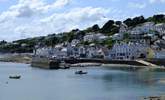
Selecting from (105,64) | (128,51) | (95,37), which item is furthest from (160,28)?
(105,64)

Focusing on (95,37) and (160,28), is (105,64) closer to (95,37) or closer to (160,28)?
(160,28)

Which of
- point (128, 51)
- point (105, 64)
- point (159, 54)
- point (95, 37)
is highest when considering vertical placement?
point (95, 37)

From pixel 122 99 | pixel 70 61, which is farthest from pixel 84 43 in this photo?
pixel 122 99

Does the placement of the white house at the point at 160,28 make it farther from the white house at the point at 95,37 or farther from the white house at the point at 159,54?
the white house at the point at 159,54

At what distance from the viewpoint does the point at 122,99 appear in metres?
45.7

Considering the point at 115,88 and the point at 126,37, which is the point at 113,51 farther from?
the point at 115,88

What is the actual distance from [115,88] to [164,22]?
122m

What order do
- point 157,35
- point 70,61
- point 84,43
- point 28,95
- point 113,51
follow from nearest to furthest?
point 28,95
point 70,61
point 113,51
point 157,35
point 84,43

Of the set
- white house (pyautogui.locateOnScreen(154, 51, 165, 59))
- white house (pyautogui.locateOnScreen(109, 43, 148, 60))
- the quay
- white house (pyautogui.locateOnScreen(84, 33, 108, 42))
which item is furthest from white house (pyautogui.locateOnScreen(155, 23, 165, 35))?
the quay

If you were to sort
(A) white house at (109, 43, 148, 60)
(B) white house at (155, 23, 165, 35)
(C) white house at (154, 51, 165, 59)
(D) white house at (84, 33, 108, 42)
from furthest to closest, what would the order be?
(D) white house at (84, 33, 108, 42)
(B) white house at (155, 23, 165, 35)
(A) white house at (109, 43, 148, 60)
(C) white house at (154, 51, 165, 59)

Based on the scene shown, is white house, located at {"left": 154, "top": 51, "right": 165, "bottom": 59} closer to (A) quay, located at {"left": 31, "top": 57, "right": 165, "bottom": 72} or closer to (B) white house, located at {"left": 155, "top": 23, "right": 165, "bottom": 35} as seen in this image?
(A) quay, located at {"left": 31, "top": 57, "right": 165, "bottom": 72}

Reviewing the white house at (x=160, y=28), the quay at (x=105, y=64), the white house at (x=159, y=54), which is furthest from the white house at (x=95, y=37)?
the white house at (x=159, y=54)

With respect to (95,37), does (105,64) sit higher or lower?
lower

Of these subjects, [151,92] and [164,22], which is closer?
[151,92]
